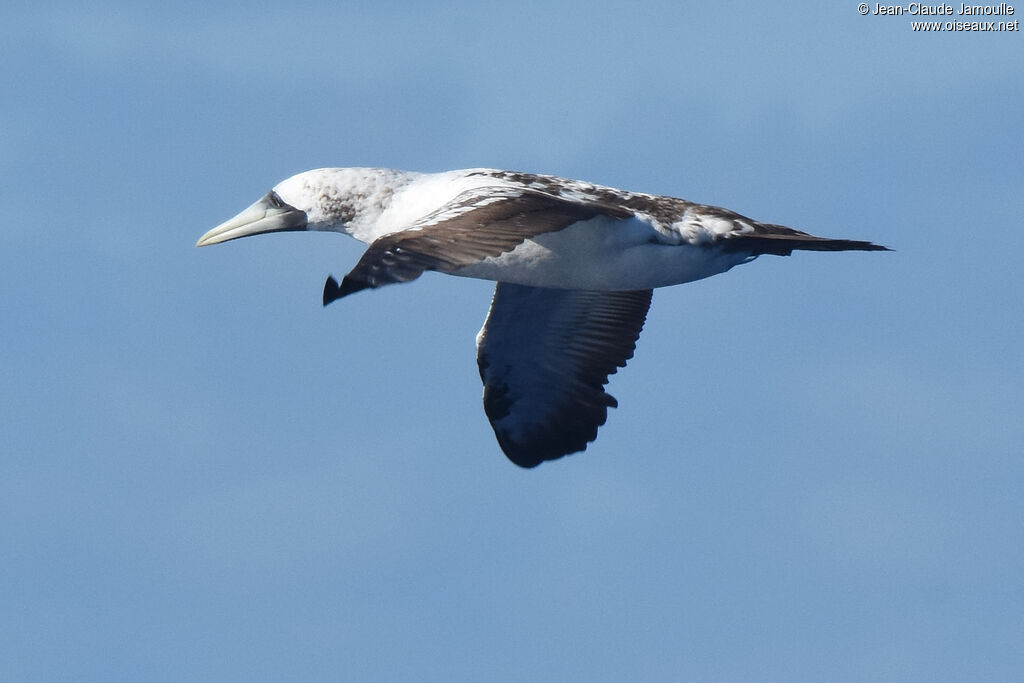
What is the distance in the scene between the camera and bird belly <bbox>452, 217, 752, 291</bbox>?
16812 mm

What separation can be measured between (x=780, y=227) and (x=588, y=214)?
107 inches

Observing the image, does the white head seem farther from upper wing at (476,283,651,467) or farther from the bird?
upper wing at (476,283,651,467)

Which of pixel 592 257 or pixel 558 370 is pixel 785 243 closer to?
pixel 592 257

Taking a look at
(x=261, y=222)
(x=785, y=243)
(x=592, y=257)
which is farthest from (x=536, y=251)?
(x=261, y=222)

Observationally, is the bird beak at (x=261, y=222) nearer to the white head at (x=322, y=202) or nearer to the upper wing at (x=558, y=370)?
the white head at (x=322, y=202)

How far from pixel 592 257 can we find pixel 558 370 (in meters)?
3.59

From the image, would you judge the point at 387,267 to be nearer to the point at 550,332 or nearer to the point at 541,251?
the point at 541,251

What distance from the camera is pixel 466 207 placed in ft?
50.9

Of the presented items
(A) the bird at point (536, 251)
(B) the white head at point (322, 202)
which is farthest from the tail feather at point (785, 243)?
(B) the white head at point (322, 202)

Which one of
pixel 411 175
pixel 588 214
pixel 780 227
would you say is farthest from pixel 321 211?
pixel 780 227

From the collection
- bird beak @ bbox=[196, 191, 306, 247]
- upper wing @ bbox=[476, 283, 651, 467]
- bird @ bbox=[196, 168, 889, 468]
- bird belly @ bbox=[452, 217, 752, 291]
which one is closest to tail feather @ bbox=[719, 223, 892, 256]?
bird @ bbox=[196, 168, 889, 468]

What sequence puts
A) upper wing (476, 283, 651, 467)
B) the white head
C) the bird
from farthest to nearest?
upper wing (476, 283, 651, 467) < the white head < the bird

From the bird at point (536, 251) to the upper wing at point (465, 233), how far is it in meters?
0.02

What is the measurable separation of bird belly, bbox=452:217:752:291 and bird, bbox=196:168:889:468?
0.01 m
